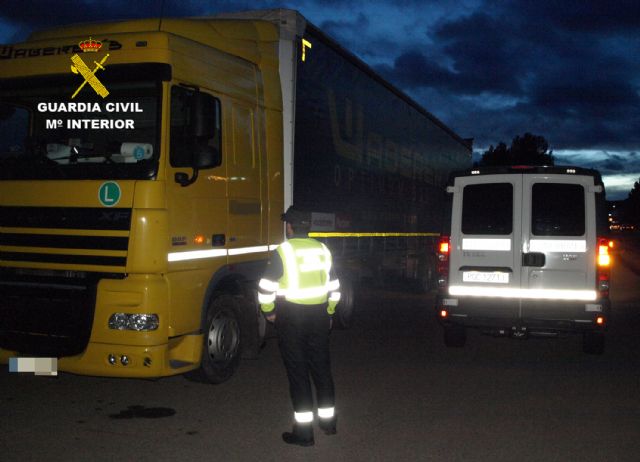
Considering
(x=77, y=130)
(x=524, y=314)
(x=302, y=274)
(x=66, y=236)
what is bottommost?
(x=524, y=314)

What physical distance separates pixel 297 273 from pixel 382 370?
113 inches

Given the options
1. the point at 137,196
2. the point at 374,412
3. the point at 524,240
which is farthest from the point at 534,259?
the point at 137,196

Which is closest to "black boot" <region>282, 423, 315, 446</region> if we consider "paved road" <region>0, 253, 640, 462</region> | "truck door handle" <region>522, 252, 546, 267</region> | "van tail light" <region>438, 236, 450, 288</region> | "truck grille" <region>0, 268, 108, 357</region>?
"paved road" <region>0, 253, 640, 462</region>

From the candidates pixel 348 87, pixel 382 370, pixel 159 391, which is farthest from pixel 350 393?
pixel 348 87

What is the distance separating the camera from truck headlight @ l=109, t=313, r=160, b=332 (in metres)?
6.17

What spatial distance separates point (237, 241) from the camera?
24.4ft

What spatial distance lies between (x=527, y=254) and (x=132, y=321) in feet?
15.8

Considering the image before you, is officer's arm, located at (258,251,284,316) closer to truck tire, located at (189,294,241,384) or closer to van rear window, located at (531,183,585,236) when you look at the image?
truck tire, located at (189,294,241,384)

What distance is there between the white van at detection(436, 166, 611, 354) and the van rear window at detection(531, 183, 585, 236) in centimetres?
1

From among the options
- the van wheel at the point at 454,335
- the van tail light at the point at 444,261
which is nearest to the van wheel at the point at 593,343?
the van wheel at the point at 454,335

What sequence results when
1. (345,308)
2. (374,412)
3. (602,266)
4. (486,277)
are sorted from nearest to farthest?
1. (374,412)
2. (602,266)
3. (486,277)
4. (345,308)

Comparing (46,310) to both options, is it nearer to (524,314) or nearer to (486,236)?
(486,236)

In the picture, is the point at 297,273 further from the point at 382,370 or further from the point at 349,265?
the point at 349,265

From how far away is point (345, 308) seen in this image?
1091 cm
